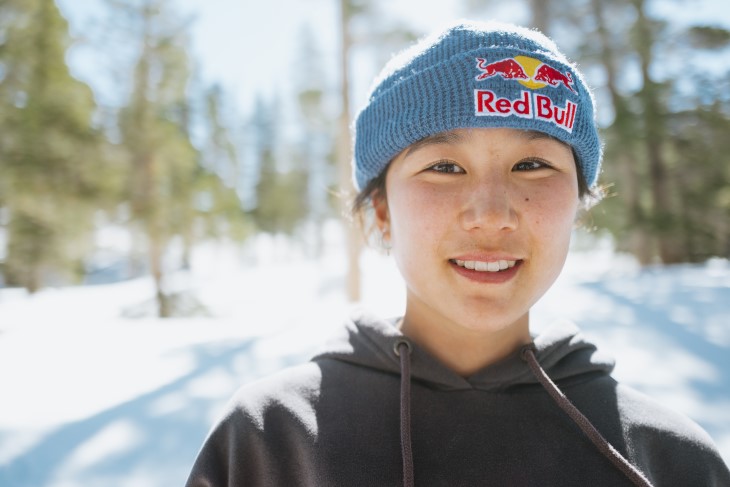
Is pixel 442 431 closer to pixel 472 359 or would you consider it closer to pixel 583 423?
pixel 472 359

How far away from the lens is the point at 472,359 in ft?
5.05

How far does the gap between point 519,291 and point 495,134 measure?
0.48 metres

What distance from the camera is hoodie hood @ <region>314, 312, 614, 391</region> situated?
4.66 feet

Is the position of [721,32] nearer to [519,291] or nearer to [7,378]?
[519,291]

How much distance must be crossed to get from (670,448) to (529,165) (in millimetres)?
927

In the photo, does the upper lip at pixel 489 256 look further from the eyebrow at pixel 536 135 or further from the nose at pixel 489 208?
the eyebrow at pixel 536 135

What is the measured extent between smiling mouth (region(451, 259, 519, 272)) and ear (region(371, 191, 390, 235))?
0.44 m

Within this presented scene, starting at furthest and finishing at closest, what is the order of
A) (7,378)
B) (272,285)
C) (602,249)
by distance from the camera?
1. (602,249)
2. (272,285)
3. (7,378)

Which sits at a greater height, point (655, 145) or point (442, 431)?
point (655, 145)

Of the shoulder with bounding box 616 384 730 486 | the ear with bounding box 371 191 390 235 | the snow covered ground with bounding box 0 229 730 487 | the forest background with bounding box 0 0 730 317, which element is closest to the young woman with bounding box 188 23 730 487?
the shoulder with bounding box 616 384 730 486

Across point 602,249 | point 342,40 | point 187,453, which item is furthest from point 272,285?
point 187,453

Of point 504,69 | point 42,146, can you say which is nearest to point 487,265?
point 504,69

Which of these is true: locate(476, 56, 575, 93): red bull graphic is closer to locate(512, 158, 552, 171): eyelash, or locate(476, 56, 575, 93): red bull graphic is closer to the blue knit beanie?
the blue knit beanie

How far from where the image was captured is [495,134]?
1.35 metres
